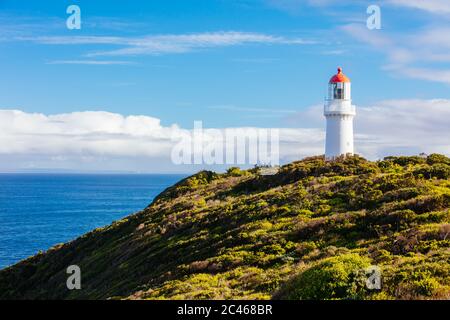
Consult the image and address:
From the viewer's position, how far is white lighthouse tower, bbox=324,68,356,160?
38375 mm

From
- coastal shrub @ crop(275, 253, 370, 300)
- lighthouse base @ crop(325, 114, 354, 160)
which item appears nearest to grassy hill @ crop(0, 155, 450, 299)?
coastal shrub @ crop(275, 253, 370, 300)

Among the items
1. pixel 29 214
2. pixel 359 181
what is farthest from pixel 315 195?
pixel 29 214

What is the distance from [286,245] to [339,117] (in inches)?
854

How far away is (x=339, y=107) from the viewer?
38.2 meters

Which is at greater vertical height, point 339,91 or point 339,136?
point 339,91

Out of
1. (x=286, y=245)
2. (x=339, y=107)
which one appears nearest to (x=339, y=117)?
(x=339, y=107)

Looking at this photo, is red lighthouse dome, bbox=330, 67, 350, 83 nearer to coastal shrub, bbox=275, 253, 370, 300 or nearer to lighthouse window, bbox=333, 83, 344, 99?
lighthouse window, bbox=333, 83, 344, 99

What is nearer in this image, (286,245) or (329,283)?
(329,283)

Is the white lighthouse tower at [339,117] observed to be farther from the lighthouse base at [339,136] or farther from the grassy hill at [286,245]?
the grassy hill at [286,245]

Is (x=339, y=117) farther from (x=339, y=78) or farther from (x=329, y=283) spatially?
(x=329, y=283)

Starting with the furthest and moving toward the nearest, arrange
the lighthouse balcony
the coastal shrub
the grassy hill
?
the lighthouse balcony → the grassy hill → the coastal shrub

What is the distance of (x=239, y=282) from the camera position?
15648 mm

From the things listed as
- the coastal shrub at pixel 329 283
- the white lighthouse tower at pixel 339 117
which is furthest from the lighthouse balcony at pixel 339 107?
the coastal shrub at pixel 329 283
